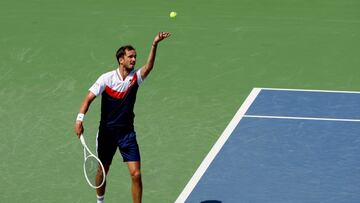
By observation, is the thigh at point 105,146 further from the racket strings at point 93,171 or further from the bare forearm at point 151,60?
the bare forearm at point 151,60

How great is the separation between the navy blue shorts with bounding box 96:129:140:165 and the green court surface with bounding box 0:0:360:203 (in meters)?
0.97

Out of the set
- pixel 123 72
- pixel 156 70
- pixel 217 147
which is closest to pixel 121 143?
pixel 123 72

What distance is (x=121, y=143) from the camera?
11.6 meters

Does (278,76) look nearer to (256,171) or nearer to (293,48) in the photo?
(293,48)

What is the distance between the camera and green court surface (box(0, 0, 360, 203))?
13.4m

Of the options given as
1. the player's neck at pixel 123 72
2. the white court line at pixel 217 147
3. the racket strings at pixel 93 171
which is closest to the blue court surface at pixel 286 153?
the white court line at pixel 217 147

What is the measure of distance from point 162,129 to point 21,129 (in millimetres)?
2209

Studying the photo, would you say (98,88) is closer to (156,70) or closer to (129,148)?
(129,148)

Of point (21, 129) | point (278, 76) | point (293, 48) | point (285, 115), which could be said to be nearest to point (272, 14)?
point (293, 48)

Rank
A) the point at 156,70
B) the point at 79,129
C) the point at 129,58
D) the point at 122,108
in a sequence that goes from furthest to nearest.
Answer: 1. the point at 156,70
2. the point at 122,108
3. the point at 129,58
4. the point at 79,129

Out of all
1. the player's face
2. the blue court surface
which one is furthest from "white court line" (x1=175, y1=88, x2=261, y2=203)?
the player's face

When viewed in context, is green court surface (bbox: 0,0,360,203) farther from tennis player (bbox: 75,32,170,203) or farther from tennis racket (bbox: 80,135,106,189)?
tennis player (bbox: 75,32,170,203)

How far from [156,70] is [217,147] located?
349 cm

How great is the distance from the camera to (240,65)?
57.0ft
